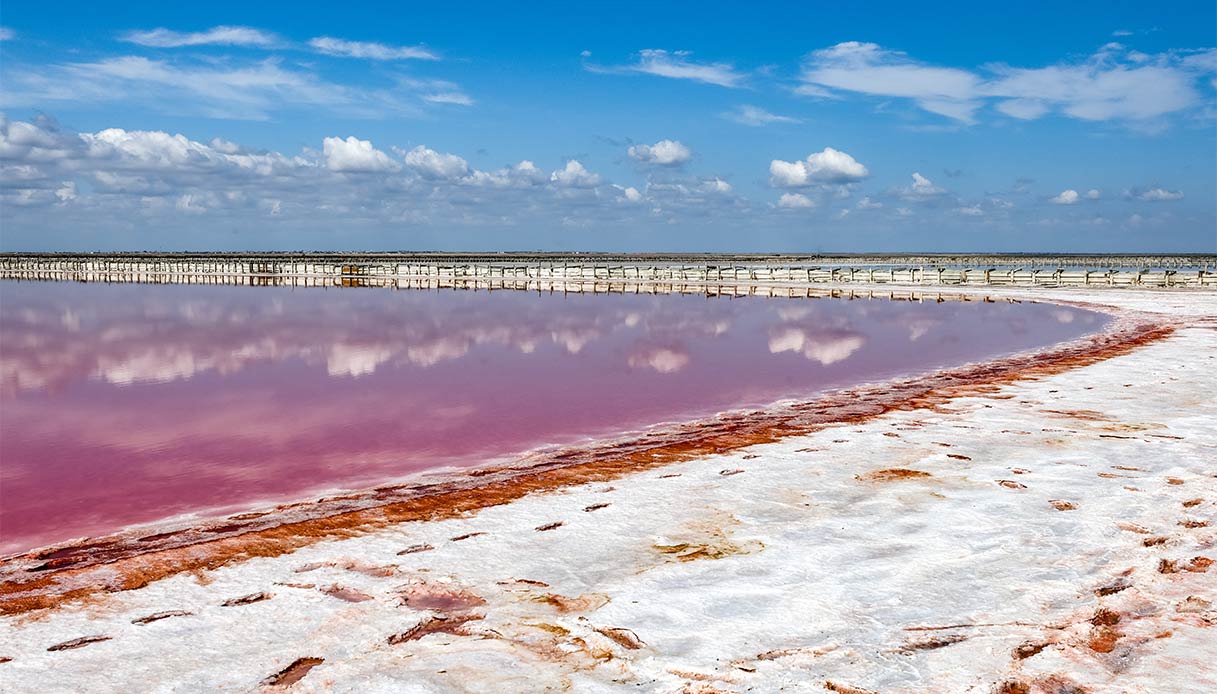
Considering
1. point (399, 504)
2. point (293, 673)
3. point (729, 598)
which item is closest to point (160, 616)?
point (293, 673)

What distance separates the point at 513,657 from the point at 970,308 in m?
36.0

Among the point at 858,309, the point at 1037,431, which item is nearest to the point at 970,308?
Result: the point at 858,309

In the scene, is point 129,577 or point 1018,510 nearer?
point 129,577

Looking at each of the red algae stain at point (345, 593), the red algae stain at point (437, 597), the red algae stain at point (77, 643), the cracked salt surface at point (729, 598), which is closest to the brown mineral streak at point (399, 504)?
the cracked salt surface at point (729, 598)

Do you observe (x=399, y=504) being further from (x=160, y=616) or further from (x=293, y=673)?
(x=293, y=673)

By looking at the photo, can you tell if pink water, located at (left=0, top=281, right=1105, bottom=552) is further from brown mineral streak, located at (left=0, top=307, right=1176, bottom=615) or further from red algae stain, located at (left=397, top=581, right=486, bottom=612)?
red algae stain, located at (left=397, top=581, right=486, bottom=612)

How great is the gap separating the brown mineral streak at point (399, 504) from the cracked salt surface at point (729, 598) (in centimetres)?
28

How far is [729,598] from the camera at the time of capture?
5.33 meters

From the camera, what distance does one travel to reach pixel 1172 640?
4605 millimetres

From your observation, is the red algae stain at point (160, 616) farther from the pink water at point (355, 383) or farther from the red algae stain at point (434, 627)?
the pink water at point (355, 383)

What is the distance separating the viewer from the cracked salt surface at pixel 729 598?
14.3ft

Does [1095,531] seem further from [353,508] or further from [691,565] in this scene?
[353,508]

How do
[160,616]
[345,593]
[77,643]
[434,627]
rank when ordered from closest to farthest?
[77,643], [434,627], [160,616], [345,593]

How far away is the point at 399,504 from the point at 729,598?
3.57 metres
